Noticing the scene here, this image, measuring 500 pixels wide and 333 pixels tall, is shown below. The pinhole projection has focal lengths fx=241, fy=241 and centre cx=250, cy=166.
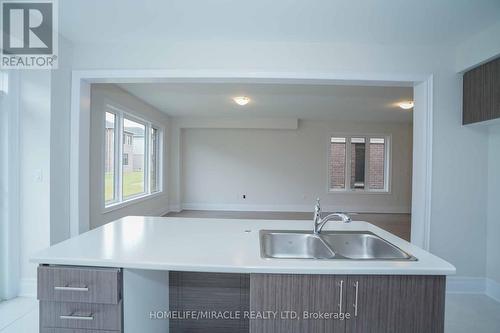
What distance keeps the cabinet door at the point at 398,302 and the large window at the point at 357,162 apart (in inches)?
233

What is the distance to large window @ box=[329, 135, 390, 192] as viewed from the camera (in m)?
6.88

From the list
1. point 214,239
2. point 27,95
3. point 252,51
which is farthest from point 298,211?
point 27,95

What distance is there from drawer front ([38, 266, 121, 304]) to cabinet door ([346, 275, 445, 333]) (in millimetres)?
1124

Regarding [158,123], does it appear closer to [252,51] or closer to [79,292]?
[252,51]

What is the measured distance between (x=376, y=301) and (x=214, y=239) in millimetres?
910

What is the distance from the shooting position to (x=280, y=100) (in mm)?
4629

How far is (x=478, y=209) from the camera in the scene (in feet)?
8.31

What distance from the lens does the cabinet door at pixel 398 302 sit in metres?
1.13

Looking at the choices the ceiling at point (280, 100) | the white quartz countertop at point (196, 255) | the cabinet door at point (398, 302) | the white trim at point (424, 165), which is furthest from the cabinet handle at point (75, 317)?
the ceiling at point (280, 100)

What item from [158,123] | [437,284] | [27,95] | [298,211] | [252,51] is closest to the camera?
[437,284]

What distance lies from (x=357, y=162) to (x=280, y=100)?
11.7 feet

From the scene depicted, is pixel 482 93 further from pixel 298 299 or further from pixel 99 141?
pixel 99 141

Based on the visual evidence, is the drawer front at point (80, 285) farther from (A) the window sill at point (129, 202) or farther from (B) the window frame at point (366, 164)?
(B) the window frame at point (366, 164)

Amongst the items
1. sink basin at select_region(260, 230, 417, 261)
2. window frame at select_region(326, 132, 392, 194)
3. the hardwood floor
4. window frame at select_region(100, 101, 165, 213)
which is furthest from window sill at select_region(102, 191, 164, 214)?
window frame at select_region(326, 132, 392, 194)
